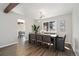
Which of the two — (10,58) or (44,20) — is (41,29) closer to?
(44,20)

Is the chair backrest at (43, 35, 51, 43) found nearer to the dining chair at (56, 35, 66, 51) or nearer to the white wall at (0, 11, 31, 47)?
the dining chair at (56, 35, 66, 51)

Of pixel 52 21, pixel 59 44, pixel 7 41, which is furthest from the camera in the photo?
pixel 52 21

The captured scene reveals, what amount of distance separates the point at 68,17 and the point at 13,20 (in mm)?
3966

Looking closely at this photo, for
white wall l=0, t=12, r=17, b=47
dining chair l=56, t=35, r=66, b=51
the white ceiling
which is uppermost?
the white ceiling

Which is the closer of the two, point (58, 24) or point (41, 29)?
point (58, 24)

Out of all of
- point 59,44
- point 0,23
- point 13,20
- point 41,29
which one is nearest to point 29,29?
point 41,29

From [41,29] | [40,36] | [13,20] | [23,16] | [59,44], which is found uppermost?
[23,16]

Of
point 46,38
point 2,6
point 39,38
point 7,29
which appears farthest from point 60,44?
point 2,6

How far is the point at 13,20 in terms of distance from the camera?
5484mm

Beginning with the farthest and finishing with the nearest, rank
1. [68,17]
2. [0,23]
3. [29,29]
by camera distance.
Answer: [29,29] < [68,17] < [0,23]

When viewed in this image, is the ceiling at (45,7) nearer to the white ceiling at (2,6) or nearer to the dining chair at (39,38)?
the white ceiling at (2,6)

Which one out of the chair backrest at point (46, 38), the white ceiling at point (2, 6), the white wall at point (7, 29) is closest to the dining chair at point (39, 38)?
the chair backrest at point (46, 38)

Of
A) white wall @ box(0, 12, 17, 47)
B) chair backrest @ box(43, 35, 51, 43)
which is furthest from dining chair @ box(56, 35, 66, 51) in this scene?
white wall @ box(0, 12, 17, 47)

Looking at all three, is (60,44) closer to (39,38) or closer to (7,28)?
(39,38)
